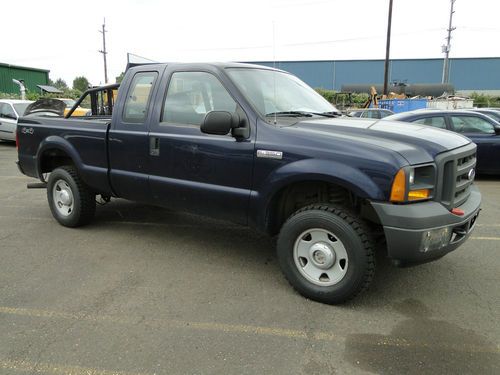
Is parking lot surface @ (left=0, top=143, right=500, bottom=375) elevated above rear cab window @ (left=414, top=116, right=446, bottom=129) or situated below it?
below

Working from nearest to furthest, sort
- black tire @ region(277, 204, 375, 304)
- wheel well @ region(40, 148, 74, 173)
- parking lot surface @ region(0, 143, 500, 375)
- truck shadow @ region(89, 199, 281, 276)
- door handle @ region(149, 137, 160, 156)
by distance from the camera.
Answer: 1. parking lot surface @ region(0, 143, 500, 375)
2. black tire @ region(277, 204, 375, 304)
3. door handle @ region(149, 137, 160, 156)
4. truck shadow @ region(89, 199, 281, 276)
5. wheel well @ region(40, 148, 74, 173)

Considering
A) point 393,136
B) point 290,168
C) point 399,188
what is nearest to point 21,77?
point 290,168

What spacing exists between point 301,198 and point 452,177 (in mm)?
1236

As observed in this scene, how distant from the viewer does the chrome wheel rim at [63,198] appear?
17.8 feet

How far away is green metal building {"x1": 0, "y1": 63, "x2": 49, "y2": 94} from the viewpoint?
36.2m

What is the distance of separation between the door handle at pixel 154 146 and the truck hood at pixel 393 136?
142 centimetres

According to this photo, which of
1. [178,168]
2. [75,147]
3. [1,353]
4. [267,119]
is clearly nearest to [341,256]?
[267,119]

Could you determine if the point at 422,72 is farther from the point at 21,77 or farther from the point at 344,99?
the point at 21,77

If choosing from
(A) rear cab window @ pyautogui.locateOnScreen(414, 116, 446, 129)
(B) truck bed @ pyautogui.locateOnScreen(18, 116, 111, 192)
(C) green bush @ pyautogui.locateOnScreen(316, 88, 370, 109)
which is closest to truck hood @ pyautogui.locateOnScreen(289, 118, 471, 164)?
(B) truck bed @ pyautogui.locateOnScreen(18, 116, 111, 192)

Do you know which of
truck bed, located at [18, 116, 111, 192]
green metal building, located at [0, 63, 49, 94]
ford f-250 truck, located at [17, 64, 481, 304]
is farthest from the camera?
green metal building, located at [0, 63, 49, 94]

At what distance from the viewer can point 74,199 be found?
17.4 feet

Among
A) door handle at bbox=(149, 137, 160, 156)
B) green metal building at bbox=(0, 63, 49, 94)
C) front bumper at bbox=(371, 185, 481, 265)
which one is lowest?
front bumper at bbox=(371, 185, 481, 265)

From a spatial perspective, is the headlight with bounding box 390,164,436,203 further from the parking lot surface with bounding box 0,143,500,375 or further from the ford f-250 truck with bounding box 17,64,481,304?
the parking lot surface with bounding box 0,143,500,375

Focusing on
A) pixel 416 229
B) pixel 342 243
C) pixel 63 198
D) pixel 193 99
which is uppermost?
pixel 193 99
